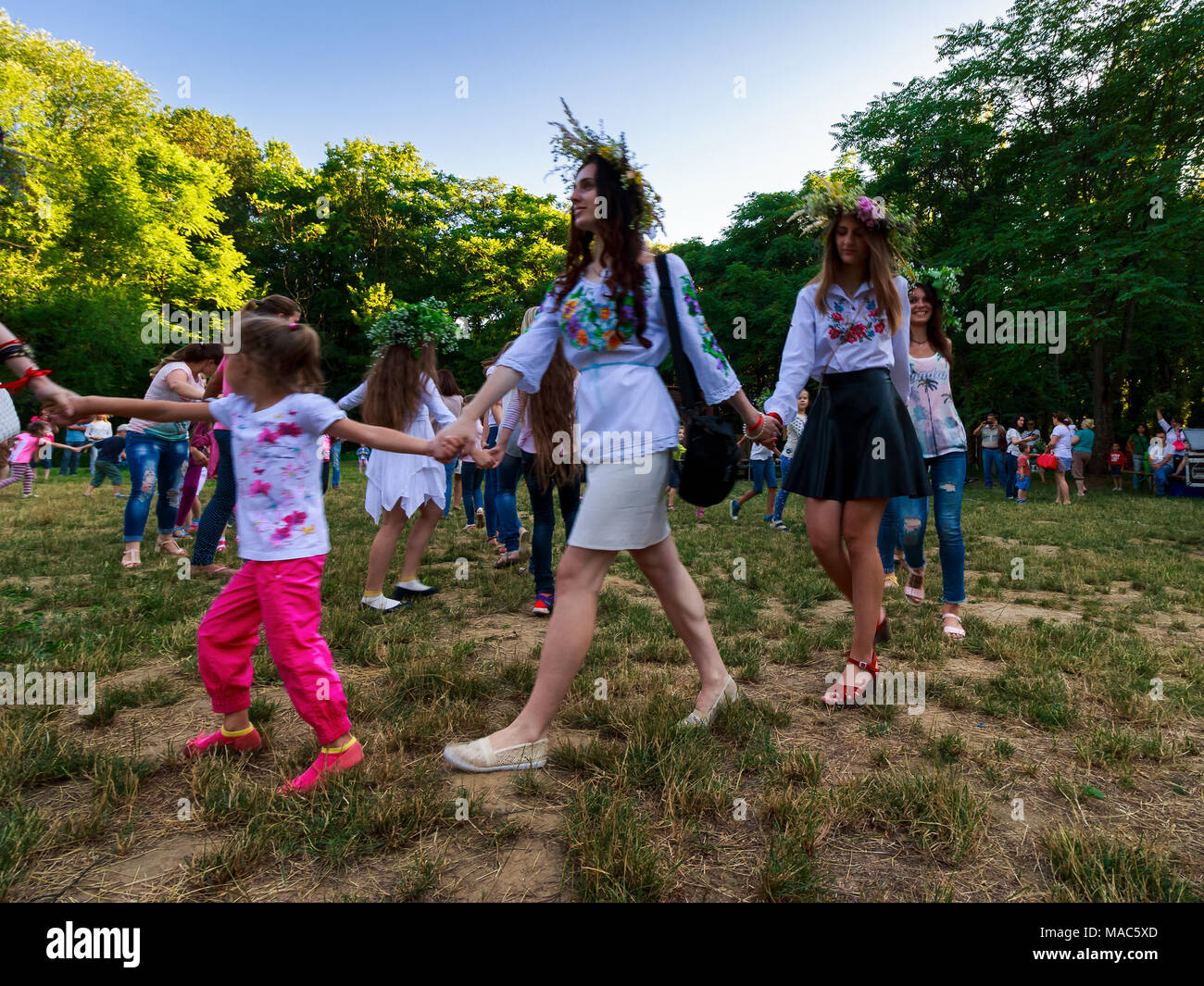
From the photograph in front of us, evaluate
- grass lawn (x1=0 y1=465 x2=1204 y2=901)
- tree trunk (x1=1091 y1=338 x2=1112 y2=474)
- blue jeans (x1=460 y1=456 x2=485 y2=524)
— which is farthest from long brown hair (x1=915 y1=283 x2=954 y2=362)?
tree trunk (x1=1091 y1=338 x2=1112 y2=474)

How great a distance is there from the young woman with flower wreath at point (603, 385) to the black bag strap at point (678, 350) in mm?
26

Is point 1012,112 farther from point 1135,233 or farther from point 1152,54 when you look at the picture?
point 1135,233

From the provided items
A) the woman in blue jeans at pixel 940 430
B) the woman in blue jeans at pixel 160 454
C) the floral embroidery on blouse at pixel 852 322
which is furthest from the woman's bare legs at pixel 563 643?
the woman in blue jeans at pixel 160 454

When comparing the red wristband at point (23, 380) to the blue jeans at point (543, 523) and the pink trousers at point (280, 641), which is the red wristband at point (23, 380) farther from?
the blue jeans at point (543, 523)

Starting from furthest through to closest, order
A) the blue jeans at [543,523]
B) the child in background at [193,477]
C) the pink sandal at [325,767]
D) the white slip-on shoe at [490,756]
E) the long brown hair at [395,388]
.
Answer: the child in background at [193,477], the long brown hair at [395,388], the blue jeans at [543,523], the white slip-on shoe at [490,756], the pink sandal at [325,767]

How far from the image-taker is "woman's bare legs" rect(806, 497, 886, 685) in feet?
10.9

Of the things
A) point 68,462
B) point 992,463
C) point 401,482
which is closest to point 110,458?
point 68,462

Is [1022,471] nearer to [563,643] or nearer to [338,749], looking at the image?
[563,643]

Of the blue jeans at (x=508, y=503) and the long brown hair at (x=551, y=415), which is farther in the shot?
the blue jeans at (x=508, y=503)

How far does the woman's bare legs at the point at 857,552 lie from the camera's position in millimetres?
3324

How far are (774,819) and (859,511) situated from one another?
5.31ft

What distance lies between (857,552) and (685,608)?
1.00 meters

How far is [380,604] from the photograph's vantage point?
4.87 meters

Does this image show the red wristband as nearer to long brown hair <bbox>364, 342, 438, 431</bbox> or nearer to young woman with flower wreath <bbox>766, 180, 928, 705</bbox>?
long brown hair <bbox>364, 342, 438, 431</bbox>
